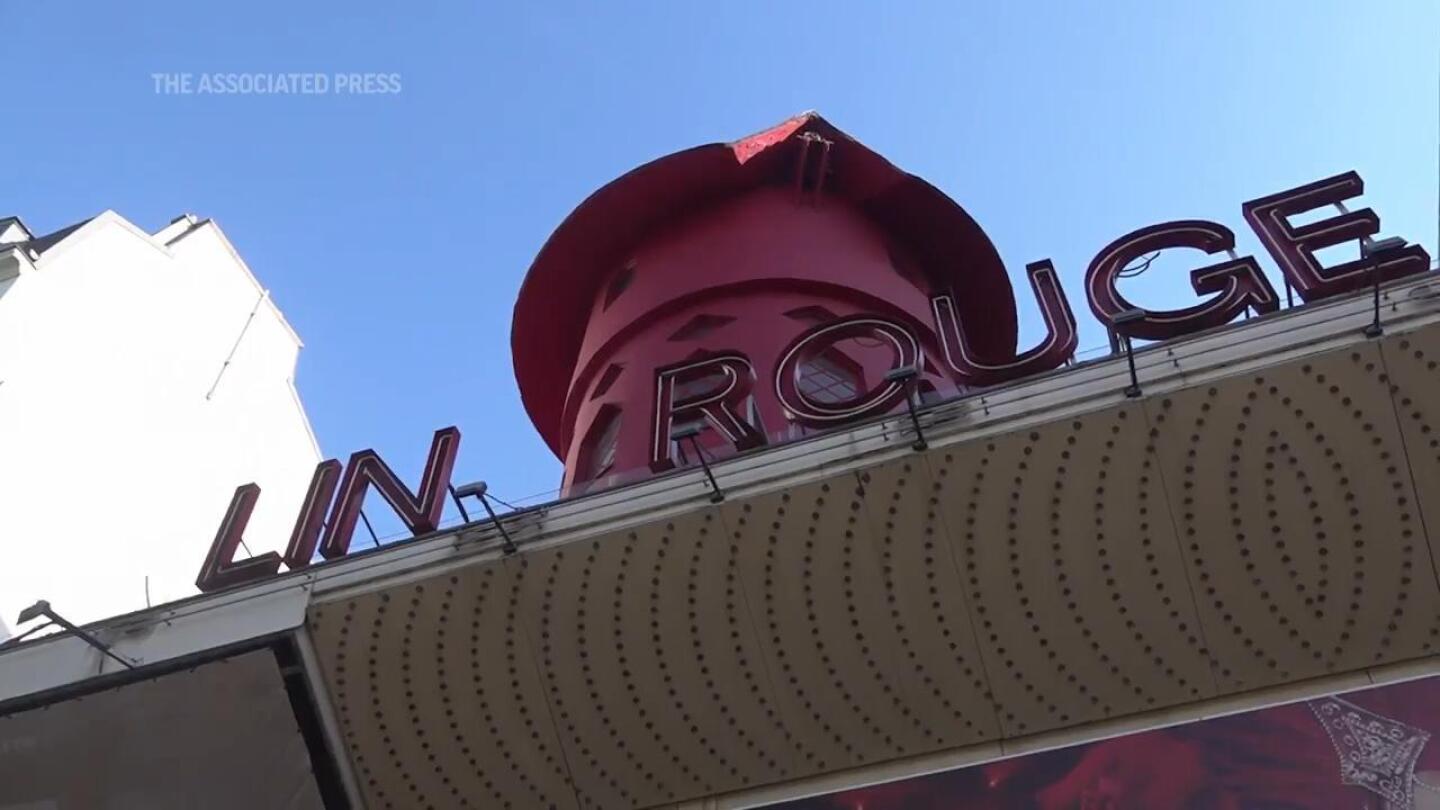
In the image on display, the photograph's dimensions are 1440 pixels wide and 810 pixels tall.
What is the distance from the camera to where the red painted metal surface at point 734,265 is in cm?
880

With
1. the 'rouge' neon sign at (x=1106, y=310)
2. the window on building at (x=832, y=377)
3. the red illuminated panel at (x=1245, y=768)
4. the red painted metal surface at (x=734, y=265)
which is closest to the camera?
the red illuminated panel at (x=1245, y=768)

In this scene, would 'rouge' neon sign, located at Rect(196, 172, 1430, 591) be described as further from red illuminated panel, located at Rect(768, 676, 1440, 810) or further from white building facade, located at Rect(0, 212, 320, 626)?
white building facade, located at Rect(0, 212, 320, 626)

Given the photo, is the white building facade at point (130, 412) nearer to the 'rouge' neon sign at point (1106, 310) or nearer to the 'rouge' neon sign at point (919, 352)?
the 'rouge' neon sign at point (919, 352)

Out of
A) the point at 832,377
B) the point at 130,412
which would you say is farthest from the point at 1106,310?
the point at 130,412

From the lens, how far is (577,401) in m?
9.58

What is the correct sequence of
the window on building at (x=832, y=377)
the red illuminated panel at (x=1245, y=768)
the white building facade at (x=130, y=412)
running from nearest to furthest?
the red illuminated panel at (x=1245, y=768) < the window on building at (x=832, y=377) < the white building facade at (x=130, y=412)

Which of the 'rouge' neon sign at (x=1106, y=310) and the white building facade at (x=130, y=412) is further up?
the white building facade at (x=130, y=412)

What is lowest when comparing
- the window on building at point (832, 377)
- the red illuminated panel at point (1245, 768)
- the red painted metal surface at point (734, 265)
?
the red illuminated panel at point (1245, 768)

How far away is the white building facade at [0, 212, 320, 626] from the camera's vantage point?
10.6 metres

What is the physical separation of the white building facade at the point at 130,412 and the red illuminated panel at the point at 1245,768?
767 cm

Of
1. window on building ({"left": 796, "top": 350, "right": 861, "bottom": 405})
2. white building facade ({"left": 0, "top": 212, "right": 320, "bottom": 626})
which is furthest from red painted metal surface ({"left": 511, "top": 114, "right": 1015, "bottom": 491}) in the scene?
white building facade ({"left": 0, "top": 212, "right": 320, "bottom": 626})

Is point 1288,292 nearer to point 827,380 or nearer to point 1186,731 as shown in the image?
point 1186,731

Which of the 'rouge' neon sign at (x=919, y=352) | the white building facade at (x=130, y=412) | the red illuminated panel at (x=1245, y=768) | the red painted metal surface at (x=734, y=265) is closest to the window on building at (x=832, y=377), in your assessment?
the red painted metal surface at (x=734, y=265)

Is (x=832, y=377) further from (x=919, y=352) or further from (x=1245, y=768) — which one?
(x=1245, y=768)
